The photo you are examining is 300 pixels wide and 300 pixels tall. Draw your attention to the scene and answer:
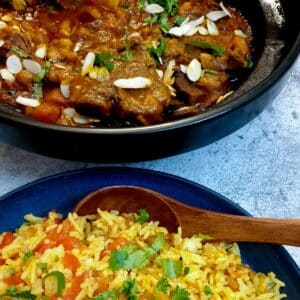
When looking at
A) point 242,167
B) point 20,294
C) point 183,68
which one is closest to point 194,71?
point 183,68

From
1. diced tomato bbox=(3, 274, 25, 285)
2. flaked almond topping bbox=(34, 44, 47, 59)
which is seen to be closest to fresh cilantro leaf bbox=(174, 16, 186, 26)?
flaked almond topping bbox=(34, 44, 47, 59)

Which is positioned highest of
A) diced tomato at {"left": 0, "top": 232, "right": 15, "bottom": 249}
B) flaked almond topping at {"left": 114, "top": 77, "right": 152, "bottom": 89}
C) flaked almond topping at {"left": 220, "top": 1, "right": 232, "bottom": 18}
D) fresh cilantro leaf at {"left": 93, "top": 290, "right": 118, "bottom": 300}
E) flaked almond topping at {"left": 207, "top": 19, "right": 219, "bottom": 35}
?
flaked almond topping at {"left": 220, "top": 1, "right": 232, "bottom": 18}

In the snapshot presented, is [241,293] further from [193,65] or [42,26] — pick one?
[42,26]

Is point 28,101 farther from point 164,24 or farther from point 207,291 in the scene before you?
point 207,291

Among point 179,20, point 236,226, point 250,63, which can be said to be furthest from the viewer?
point 179,20

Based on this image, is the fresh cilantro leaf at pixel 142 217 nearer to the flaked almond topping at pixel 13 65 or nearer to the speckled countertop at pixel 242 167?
the speckled countertop at pixel 242 167

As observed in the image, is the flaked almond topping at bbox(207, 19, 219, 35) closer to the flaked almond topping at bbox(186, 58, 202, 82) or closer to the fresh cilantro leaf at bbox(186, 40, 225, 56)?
the fresh cilantro leaf at bbox(186, 40, 225, 56)
